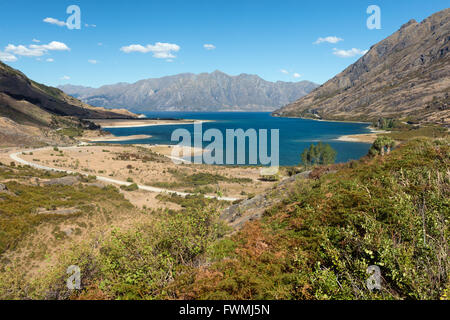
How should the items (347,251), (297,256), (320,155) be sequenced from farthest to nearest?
(320,155), (297,256), (347,251)

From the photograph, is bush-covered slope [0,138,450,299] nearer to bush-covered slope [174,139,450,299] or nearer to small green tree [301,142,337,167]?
bush-covered slope [174,139,450,299]

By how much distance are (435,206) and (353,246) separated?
3.84 metres

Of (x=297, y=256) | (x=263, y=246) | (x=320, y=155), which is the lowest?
(x=263, y=246)

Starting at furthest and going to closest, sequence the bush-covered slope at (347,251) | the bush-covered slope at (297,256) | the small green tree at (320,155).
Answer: the small green tree at (320,155), the bush-covered slope at (297,256), the bush-covered slope at (347,251)

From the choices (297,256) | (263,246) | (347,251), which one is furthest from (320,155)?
(297,256)

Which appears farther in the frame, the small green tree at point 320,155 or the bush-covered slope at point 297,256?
the small green tree at point 320,155

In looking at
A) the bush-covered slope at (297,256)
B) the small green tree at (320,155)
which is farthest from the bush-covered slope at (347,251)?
the small green tree at (320,155)

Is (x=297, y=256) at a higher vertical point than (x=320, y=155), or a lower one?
lower

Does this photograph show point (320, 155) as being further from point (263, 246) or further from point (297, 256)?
point (297, 256)

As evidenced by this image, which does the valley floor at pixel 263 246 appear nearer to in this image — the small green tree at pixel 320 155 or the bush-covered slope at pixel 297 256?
the bush-covered slope at pixel 297 256

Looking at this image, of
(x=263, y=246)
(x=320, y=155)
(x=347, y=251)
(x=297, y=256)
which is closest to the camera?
(x=347, y=251)

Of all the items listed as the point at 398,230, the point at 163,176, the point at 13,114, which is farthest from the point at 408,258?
the point at 13,114

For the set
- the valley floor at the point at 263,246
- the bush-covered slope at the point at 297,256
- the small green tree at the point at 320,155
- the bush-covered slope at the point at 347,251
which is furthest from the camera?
the small green tree at the point at 320,155
